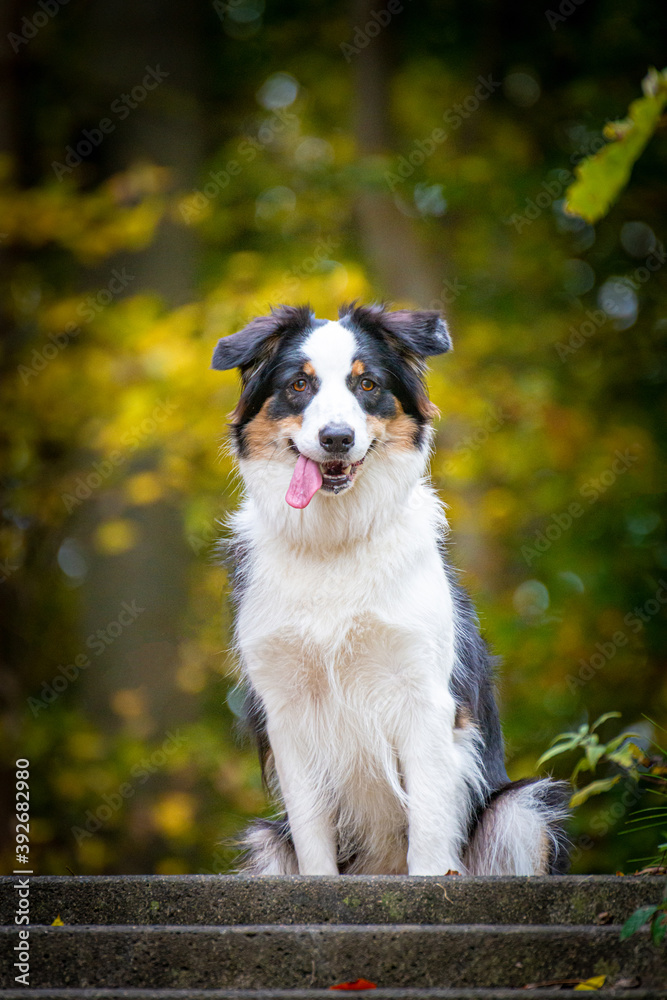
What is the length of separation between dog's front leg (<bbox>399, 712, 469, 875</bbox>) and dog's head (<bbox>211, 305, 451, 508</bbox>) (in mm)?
971

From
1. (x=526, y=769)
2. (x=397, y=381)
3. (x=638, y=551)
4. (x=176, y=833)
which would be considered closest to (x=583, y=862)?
(x=526, y=769)

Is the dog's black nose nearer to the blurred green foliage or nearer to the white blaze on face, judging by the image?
the white blaze on face

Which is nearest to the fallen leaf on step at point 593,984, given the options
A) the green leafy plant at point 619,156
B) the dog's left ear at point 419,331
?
the green leafy plant at point 619,156

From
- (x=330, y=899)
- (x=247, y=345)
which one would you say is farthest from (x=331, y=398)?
(x=330, y=899)

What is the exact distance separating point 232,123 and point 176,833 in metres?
6.97

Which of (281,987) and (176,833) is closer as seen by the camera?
(281,987)

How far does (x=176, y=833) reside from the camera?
8227 millimetres

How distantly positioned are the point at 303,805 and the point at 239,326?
531 cm

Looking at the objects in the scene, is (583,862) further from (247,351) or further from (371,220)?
(247,351)

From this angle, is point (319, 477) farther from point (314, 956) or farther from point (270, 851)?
point (314, 956)

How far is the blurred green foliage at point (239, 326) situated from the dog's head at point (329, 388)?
14.1 ft

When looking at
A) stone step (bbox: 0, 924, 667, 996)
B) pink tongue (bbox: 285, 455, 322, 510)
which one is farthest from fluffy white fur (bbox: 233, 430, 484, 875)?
stone step (bbox: 0, 924, 667, 996)

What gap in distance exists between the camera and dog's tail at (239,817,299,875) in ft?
13.3

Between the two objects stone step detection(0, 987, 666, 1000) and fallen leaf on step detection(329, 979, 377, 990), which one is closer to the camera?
stone step detection(0, 987, 666, 1000)
